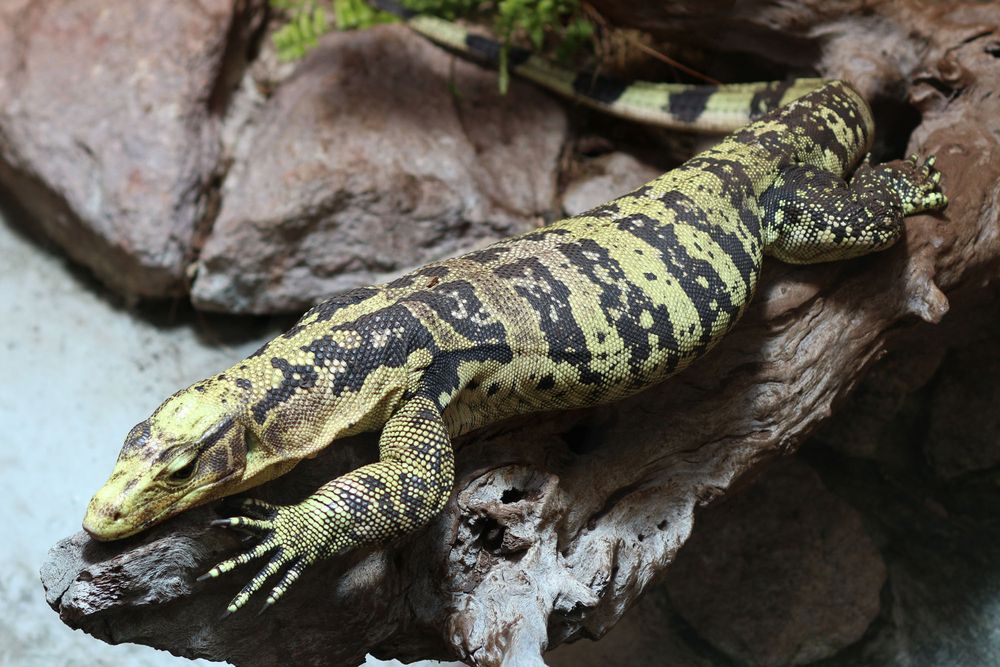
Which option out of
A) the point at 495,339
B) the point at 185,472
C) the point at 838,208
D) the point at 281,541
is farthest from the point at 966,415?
the point at 185,472

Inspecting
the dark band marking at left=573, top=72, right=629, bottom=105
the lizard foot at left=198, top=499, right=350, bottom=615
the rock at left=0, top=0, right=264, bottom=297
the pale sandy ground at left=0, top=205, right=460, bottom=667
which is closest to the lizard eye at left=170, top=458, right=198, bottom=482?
the lizard foot at left=198, top=499, right=350, bottom=615

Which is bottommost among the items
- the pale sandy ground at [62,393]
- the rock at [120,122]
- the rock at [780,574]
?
the pale sandy ground at [62,393]

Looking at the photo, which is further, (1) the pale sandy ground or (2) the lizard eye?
(1) the pale sandy ground

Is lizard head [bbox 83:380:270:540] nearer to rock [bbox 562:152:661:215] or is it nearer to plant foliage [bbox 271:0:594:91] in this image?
plant foliage [bbox 271:0:594:91]

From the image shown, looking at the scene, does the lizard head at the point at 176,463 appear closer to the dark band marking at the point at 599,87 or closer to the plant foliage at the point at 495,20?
the plant foliage at the point at 495,20

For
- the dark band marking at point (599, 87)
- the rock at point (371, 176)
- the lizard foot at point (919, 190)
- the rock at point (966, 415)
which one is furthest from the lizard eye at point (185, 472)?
the rock at point (966, 415)

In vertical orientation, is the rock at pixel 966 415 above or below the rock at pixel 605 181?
below

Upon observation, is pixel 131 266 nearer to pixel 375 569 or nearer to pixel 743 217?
pixel 375 569
